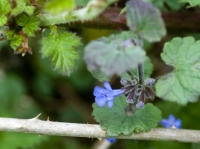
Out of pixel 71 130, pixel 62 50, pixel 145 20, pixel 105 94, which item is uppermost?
pixel 145 20

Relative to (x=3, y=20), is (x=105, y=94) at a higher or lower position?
lower

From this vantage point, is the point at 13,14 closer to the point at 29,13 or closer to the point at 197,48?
the point at 29,13

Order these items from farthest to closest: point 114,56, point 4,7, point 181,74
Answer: point 4,7 < point 181,74 < point 114,56

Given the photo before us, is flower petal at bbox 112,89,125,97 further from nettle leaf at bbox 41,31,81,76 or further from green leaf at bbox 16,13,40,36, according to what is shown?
green leaf at bbox 16,13,40,36

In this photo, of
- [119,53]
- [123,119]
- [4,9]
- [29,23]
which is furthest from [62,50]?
[119,53]

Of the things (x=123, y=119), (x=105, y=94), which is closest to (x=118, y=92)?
(x=105, y=94)

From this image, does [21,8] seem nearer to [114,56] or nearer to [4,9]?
[4,9]

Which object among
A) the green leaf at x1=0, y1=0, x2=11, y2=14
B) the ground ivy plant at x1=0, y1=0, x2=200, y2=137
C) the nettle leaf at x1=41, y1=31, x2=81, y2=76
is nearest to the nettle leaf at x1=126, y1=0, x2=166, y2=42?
the ground ivy plant at x1=0, y1=0, x2=200, y2=137

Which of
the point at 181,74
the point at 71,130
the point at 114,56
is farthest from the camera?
the point at 71,130

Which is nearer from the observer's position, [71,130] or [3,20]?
[3,20]
